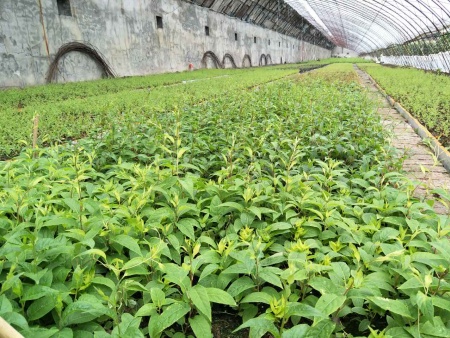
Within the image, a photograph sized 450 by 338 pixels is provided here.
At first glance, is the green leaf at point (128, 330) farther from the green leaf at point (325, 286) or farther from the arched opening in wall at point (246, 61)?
the arched opening in wall at point (246, 61)

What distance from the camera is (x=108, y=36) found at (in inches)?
656

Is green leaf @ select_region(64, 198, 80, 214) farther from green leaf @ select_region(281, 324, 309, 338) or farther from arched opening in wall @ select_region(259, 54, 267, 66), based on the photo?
arched opening in wall @ select_region(259, 54, 267, 66)

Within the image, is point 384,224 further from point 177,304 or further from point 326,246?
point 177,304

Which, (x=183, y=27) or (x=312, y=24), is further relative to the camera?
(x=312, y=24)

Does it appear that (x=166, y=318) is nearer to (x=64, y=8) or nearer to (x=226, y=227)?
(x=226, y=227)

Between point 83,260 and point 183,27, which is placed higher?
point 183,27

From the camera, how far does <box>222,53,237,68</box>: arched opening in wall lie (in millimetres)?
30672

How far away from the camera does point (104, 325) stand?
170 centimetres

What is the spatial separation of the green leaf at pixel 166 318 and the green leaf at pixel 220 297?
0.40 ft

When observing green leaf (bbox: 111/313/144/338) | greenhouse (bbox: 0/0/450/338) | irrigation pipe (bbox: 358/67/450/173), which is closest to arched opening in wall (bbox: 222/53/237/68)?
irrigation pipe (bbox: 358/67/450/173)

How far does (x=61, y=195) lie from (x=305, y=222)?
73.9 inches

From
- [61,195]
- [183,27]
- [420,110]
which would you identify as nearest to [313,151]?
[61,195]

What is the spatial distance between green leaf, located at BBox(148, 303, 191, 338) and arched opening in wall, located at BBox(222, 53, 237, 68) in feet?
Answer: 100

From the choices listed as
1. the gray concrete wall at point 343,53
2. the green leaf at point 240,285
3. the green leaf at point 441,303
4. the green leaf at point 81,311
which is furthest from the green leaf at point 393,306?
the gray concrete wall at point 343,53
